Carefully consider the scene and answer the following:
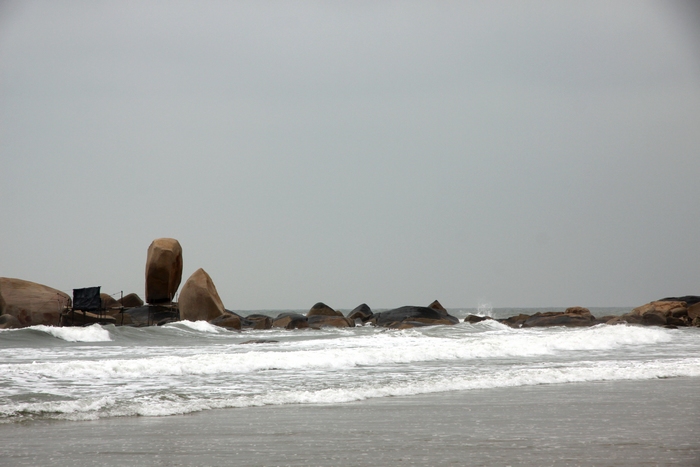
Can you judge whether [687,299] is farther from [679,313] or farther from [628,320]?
[628,320]

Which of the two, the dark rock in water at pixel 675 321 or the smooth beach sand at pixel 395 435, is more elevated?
the dark rock in water at pixel 675 321

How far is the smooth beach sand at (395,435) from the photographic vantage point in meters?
5.54

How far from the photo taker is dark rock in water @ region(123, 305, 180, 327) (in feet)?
99.6

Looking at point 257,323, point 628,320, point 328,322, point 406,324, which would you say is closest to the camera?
point 406,324

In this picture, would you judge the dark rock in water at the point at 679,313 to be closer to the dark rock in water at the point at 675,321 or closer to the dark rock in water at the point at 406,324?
the dark rock in water at the point at 675,321

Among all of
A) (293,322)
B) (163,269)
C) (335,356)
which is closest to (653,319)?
(293,322)

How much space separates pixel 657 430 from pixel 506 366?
7210 mm

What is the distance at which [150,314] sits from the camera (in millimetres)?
30500

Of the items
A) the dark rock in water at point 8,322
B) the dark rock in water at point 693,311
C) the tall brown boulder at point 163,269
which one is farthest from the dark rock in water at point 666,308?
the dark rock in water at point 8,322

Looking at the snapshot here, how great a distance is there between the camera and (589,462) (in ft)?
17.4

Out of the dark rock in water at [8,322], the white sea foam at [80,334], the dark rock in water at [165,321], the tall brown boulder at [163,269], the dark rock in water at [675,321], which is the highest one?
the tall brown boulder at [163,269]

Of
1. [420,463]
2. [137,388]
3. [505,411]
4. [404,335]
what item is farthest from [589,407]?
[404,335]

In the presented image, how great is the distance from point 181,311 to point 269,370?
58.9 ft

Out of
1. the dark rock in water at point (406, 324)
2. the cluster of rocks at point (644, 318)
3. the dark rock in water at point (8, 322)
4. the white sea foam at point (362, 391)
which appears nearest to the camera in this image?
the white sea foam at point (362, 391)
